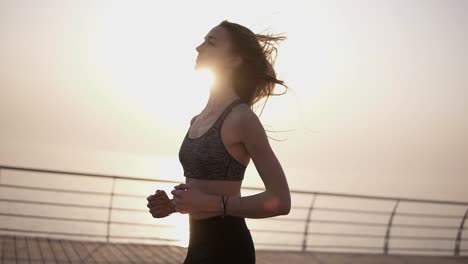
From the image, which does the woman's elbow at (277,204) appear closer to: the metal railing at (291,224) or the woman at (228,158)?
the woman at (228,158)

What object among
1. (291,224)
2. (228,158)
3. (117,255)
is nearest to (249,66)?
(228,158)

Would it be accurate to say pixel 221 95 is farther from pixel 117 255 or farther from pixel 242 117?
pixel 117 255

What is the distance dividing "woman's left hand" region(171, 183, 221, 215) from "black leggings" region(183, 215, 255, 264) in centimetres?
12

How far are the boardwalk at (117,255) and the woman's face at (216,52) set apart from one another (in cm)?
450

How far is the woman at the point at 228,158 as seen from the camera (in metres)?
1.47

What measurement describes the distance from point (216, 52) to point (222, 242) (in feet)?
1.86

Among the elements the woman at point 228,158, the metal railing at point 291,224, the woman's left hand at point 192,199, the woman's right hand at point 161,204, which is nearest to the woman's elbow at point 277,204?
the woman at point 228,158

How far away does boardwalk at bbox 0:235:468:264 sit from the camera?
578 centimetres

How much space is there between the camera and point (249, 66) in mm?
1675

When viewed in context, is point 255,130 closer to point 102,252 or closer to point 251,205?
point 251,205

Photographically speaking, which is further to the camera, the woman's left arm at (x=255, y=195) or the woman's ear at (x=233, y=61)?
the woman's ear at (x=233, y=61)

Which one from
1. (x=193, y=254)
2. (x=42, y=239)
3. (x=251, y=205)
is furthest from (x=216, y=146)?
(x=42, y=239)

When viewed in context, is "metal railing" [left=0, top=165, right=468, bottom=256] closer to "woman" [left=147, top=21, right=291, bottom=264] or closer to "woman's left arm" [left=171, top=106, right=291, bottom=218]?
"woman" [left=147, top=21, right=291, bottom=264]

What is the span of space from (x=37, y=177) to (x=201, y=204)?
253 feet
